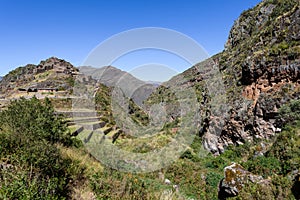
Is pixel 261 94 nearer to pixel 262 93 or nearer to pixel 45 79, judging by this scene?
pixel 262 93

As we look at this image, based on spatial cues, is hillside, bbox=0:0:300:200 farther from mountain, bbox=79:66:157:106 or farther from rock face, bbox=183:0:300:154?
mountain, bbox=79:66:157:106

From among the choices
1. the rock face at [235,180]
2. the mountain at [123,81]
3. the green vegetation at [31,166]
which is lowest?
the rock face at [235,180]

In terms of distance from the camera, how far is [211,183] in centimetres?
916


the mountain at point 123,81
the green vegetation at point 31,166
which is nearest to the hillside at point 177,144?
the green vegetation at point 31,166

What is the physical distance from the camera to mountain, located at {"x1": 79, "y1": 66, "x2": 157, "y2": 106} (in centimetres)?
3262

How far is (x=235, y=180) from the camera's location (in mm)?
6523

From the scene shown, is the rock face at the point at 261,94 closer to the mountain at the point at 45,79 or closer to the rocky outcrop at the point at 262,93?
the rocky outcrop at the point at 262,93

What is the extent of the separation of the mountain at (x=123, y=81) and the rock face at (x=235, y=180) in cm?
1505

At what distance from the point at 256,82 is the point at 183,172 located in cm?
970

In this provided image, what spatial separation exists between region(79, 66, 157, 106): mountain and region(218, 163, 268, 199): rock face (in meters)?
15.0

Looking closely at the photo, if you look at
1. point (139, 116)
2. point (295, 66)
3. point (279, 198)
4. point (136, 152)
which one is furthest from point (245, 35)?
point (279, 198)

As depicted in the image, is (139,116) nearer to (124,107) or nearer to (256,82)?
(124,107)

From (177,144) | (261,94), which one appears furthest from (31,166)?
(261,94)

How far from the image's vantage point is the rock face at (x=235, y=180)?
20.7ft
